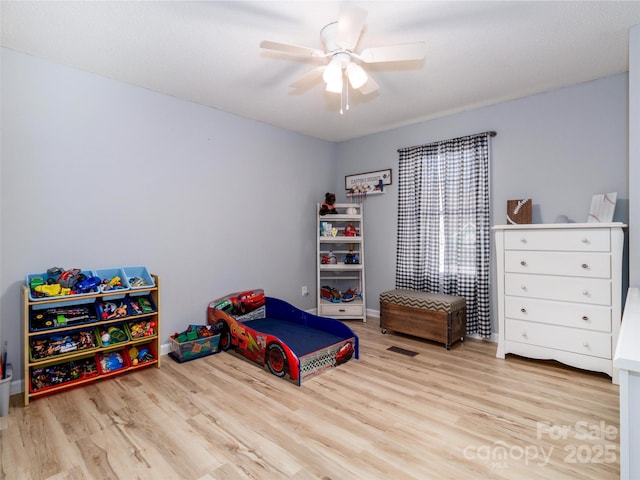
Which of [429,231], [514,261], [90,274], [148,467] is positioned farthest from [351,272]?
[148,467]

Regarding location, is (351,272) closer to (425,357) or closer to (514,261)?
(425,357)

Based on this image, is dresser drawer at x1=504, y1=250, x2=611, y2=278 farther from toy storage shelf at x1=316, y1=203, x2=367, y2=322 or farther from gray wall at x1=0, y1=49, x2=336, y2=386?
gray wall at x1=0, y1=49, x2=336, y2=386

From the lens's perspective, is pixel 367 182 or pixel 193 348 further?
pixel 367 182

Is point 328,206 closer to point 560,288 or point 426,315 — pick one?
point 426,315

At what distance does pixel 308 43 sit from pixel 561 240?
8.24ft

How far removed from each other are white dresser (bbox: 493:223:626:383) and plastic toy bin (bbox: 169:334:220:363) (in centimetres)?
269

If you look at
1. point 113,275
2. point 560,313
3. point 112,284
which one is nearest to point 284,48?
point 112,284

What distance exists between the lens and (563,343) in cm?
277

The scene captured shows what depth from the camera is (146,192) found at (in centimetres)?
311

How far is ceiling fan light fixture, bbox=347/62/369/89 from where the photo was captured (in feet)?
7.18

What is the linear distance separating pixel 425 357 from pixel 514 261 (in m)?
1.19

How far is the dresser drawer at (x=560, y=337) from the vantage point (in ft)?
8.53

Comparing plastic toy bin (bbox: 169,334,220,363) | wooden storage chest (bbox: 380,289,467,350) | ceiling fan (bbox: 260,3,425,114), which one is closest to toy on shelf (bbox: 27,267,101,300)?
plastic toy bin (bbox: 169,334,220,363)

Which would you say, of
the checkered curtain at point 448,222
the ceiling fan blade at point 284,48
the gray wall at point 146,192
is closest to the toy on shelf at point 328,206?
the gray wall at point 146,192
